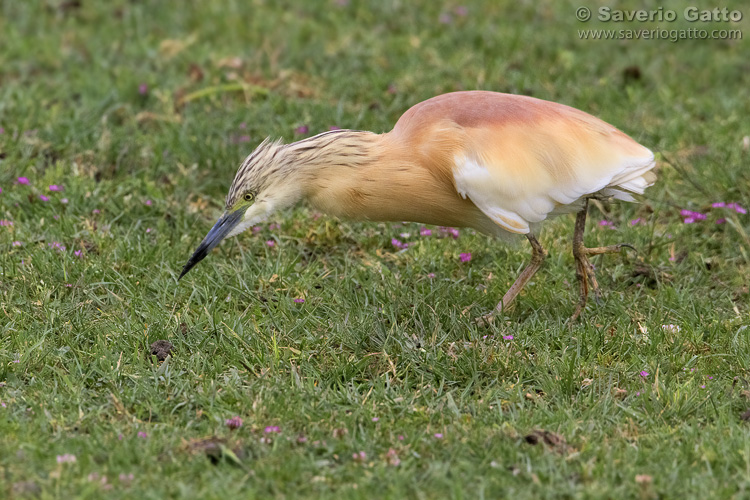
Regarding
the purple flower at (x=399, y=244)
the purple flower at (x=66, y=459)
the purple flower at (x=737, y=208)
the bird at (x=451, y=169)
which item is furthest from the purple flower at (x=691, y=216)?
the purple flower at (x=66, y=459)

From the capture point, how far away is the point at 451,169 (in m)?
4.65

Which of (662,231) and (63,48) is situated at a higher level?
(63,48)

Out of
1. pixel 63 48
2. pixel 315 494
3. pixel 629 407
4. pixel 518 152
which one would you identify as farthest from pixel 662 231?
pixel 63 48

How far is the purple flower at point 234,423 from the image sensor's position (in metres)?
3.92

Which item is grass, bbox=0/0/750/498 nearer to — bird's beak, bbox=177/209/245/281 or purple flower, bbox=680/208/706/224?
purple flower, bbox=680/208/706/224

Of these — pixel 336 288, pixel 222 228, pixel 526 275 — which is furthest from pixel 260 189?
pixel 526 275

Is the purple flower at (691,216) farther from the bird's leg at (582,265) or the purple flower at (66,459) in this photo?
the purple flower at (66,459)

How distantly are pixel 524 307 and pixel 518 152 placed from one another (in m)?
0.93

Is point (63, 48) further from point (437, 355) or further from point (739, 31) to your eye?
point (739, 31)

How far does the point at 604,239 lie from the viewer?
5.81 meters

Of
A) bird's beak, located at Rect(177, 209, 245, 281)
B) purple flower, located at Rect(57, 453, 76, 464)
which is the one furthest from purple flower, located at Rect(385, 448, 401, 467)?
bird's beak, located at Rect(177, 209, 245, 281)

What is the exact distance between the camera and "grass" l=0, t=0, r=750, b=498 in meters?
3.71

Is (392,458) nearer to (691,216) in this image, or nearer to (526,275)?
(526,275)

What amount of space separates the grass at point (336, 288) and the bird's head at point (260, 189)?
1.59 ft
